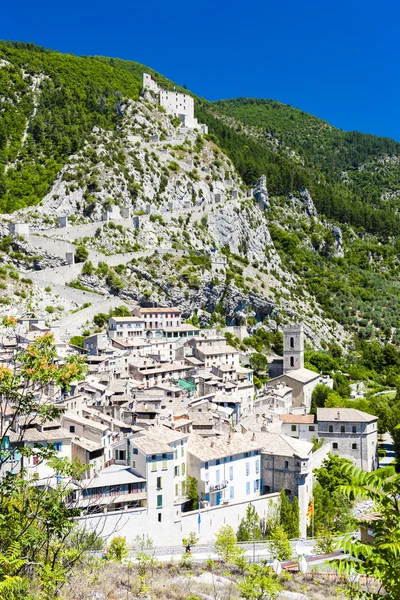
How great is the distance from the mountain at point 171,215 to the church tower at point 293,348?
14.2 meters

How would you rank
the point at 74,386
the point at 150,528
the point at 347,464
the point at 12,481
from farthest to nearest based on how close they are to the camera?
1. the point at 74,386
2. the point at 150,528
3. the point at 12,481
4. the point at 347,464

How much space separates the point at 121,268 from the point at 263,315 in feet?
65.3

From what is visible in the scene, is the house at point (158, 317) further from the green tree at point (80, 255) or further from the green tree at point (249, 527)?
the green tree at point (249, 527)

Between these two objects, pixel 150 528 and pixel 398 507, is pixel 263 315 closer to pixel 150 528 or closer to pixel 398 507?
pixel 150 528

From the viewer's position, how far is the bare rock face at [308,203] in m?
116

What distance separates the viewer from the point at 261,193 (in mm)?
108562

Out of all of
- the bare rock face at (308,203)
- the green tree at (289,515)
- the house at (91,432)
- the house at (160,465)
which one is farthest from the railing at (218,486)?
the bare rock face at (308,203)

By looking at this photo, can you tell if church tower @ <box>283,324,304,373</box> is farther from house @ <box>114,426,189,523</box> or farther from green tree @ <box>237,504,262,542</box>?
green tree @ <box>237,504,262,542</box>

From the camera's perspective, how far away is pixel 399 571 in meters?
7.08

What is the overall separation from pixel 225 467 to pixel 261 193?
8300 cm

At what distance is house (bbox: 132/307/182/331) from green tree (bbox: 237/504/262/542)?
34.7 meters

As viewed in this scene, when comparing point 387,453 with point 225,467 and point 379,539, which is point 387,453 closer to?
point 225,467

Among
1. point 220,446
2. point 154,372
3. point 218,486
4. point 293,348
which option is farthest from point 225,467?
point 293,348

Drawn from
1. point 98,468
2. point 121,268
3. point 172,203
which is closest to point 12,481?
point 98,468
